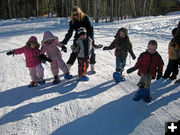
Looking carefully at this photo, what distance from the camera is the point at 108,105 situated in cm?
275

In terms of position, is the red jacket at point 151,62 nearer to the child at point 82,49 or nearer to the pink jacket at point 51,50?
the child at point 82,49

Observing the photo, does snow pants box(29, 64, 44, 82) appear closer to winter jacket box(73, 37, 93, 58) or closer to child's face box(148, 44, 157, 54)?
winter jacket box(73, 37, 93, 58)

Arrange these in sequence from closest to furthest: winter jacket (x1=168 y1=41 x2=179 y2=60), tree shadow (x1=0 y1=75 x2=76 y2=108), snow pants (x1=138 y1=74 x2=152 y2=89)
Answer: snow pants (x1=138 y1=74 x2=152 y2=89) → tree shadow (x1=0 y1=75 x2=76 y2=108) → winter jacket (x1=168 y1=41 x2=179 y2=60)

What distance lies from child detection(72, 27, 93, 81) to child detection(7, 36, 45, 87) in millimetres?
838

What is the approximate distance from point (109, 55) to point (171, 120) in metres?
3.83

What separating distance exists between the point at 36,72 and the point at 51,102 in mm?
1027

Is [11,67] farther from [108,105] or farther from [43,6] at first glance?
[43,6]

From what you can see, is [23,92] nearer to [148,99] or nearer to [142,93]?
[142,93]

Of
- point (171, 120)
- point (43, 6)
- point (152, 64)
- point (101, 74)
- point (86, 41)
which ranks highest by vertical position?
point (43, 6)

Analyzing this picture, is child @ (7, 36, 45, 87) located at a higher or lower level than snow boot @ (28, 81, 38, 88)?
higher

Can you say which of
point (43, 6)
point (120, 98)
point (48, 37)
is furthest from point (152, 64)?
point (43, 6)

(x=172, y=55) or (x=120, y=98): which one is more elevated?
(x=172, y=55)

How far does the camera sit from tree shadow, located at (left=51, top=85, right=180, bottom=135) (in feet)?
7.12

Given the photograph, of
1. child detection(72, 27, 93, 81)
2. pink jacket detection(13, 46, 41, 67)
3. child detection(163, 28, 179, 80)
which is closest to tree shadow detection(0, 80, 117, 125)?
child detection(72, 27, 93, 81)
